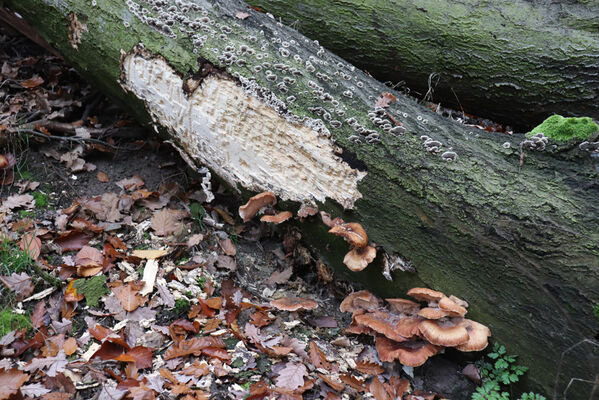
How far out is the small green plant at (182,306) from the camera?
12.6ft

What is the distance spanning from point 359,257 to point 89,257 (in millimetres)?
2447

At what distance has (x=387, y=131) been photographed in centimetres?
406

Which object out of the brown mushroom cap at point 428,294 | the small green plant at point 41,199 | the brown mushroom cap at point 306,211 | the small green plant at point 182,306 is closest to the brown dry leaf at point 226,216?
the brown mushroom cap at point 306,211

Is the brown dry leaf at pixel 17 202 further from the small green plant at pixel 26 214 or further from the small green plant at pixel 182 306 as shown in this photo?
the small green plant at pixel 182 306

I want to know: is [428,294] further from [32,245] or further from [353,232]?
[32,245]

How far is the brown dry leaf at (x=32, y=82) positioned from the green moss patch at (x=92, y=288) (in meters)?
3.31

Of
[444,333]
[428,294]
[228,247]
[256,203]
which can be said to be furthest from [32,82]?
[444,333]

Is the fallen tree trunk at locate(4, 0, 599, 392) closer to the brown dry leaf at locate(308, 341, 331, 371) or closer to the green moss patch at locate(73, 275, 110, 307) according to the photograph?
the brown dry leaf at locate(308, 341, 331, 371)

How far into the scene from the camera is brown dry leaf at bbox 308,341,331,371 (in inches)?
141

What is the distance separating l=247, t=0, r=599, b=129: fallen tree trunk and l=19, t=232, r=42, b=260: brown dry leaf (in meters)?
4.62

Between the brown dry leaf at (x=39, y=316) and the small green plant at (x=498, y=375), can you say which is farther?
the brown dry leaf at (x=39, y=316)

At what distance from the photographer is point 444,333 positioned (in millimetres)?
3240

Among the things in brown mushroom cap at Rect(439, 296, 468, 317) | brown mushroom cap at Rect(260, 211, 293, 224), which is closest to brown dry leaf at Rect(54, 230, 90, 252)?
brown mushroom cap at Rect(260, 211, 293, 224)

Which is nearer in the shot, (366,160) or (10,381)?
(10,381)
